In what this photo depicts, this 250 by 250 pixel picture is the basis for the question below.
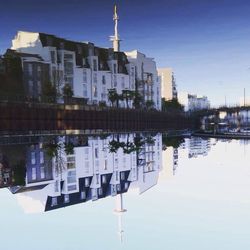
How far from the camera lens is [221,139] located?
2921 inches

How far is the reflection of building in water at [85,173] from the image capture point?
36.9m

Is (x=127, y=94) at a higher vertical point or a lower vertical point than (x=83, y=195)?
higher

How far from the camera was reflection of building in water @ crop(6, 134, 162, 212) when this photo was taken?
36906 millimetres

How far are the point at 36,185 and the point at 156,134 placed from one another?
33.0 metres

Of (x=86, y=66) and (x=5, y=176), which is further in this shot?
(x=86, y=66)

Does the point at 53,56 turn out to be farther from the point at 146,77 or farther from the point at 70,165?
the point at 146,77

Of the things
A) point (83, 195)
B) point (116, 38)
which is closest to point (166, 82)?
point (116, 38)

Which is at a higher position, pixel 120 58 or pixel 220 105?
pixel 120 58

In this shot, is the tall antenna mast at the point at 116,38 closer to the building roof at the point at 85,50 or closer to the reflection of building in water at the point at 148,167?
the building roof at the point at 85,50

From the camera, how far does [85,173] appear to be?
46.6 meters

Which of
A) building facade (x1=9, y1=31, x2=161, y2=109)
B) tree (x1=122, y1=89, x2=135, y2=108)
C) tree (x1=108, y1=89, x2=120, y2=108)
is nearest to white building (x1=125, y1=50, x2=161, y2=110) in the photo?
building facade (x1=9, y1=31, x2=161, y2=109)

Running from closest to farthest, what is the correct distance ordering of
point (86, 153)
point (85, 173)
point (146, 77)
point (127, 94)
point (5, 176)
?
point (5, 176) → point (86, 153) → point (85, 173) → point (127, 94) → point (146, 77)

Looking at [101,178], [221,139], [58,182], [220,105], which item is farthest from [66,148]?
[220,105]

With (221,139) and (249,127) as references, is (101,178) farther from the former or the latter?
(249,127)
